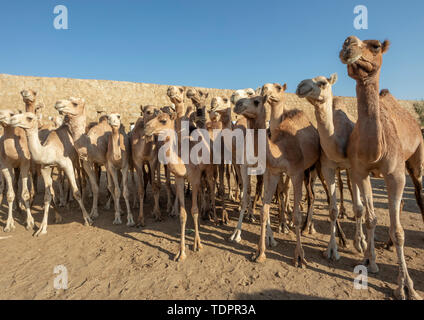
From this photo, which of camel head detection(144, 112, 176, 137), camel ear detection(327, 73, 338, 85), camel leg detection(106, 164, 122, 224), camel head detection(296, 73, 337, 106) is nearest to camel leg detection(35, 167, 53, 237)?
camel leg detection(106, 164, 122, 224)

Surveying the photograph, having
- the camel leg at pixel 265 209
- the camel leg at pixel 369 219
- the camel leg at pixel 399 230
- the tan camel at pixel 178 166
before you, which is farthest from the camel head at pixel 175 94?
the camel leg at pixel 399 230

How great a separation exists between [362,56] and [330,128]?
1.18m

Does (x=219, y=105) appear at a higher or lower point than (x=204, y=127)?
higher

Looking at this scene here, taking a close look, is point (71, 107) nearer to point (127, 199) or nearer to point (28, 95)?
point (28, 95)

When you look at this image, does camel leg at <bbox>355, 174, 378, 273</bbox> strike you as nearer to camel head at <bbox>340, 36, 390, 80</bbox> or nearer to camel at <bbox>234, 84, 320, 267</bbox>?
camel at <bbox>234, 84, 320, 267</bbox>

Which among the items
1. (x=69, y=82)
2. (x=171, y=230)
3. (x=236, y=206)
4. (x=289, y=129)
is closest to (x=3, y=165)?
(x=171, y=230)

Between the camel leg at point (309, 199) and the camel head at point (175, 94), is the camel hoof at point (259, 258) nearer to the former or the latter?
the camel leg at point (309, 199)

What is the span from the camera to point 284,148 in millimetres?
4359

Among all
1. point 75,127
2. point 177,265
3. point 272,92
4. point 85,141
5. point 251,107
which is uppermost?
point 272,92

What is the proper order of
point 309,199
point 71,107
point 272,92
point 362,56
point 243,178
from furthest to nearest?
point 71,107 < point 243,178 < point 309,199 < point 272,92 < point 362,56

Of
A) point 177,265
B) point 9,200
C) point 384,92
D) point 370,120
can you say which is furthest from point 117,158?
point 384,92

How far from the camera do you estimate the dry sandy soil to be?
11.9 ft
